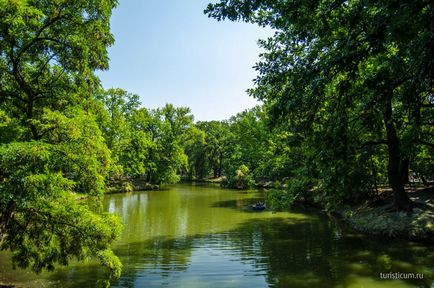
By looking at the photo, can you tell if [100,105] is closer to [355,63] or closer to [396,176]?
[355,63]

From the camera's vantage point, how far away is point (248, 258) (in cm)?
1716

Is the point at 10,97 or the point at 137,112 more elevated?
the point at 137,112

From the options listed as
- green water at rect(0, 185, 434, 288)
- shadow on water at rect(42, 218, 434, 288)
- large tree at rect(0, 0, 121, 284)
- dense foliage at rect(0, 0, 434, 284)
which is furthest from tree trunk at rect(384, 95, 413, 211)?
large tree at rect(0, 0, 121, 284)

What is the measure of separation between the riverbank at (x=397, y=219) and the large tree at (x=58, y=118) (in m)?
12.8

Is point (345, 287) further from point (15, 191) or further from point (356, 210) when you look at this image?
point (356, 210)

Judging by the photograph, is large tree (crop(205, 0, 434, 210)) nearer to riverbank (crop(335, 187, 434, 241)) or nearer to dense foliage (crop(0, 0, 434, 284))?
dense foliage (crop(0, 0, 434, 284))

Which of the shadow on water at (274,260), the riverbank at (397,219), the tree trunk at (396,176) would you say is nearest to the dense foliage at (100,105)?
the shadow on water at (274,260)

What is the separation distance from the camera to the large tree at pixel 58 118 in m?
10.2

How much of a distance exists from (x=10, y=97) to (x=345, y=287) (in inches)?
566

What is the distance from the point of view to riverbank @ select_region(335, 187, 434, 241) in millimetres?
19469

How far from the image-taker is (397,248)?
18.0m

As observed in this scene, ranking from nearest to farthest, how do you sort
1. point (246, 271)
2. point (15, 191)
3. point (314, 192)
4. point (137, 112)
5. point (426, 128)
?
1. point (15, 191)
2. point (246, 271)
3. point (426, 128)
4. point (314, 192)
5. point (137, 112)

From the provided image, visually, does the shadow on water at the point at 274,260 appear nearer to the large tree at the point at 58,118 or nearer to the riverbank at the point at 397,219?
the riverbank at the point at 397,219

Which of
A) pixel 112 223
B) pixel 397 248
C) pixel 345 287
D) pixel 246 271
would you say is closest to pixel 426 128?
pixel 397 248
